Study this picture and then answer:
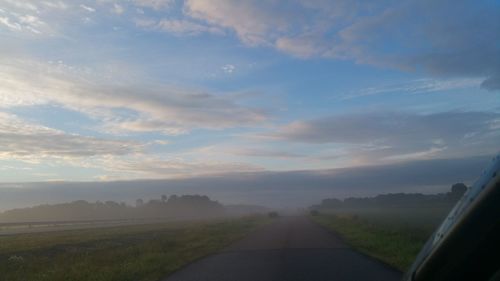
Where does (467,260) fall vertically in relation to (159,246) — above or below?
above

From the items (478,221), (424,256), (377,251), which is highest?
(478,221)

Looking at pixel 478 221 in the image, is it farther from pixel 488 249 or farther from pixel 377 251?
pixel 377 251

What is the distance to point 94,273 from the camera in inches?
652

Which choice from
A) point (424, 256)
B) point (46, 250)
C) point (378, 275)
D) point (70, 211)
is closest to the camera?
point (424, 256)

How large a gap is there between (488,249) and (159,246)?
25997 mm

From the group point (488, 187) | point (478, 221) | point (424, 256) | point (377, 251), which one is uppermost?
point (488, 187)

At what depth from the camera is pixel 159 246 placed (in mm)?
26750

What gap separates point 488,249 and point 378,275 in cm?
1206

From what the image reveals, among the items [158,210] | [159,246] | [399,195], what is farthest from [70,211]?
[159,246]

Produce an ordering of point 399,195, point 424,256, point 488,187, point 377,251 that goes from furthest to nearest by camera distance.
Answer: point 399,195, point 377,251, point 424,256, point 488,187

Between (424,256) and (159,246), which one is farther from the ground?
(424,256)

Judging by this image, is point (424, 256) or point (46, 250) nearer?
point (424, 256)

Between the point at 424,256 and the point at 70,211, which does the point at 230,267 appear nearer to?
the point at 424,256

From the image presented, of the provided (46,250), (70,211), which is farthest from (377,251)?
(70,211)
